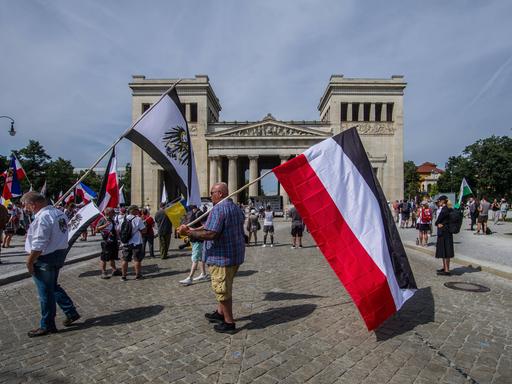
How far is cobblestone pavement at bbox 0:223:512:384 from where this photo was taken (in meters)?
3.57

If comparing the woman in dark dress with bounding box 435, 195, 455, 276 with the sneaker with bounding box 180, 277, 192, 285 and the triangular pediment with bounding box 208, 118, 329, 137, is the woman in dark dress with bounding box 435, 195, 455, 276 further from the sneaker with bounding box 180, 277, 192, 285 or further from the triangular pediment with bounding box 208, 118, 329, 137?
the triangular pediment with bounding box 208, 118, 329, 137

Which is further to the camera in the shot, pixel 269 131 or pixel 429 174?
pixel 429 174

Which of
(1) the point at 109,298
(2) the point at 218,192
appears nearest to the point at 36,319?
(1) the point at 109,298

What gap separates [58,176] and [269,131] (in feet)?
123

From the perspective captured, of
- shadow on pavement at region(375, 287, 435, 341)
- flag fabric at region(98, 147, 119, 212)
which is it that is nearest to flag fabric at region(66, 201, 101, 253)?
flag fabric at region(98, 147, 119, 212)

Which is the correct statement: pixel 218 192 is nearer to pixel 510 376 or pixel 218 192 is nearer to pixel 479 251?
pixel 510 376

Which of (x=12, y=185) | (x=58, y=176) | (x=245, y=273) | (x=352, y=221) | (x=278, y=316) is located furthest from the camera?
(x=58, y=176)

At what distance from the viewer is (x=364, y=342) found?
170 inches

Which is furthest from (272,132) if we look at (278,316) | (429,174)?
(429,174)

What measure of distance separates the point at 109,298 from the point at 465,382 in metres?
5.72

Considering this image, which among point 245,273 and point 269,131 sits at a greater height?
point 269,131

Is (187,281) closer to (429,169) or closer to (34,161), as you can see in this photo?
(34,161)

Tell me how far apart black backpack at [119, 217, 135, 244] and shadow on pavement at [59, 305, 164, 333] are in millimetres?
2438

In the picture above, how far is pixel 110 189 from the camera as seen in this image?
9516 millimetres
